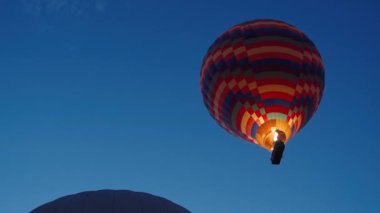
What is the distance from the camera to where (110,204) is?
59.8 ft

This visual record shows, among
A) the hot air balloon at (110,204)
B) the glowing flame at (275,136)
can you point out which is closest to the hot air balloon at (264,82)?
the glowing flame at (275,136)

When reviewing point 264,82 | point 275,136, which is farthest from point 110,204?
point 264,82

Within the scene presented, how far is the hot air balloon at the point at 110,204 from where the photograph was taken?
59.4ft

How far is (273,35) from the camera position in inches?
774

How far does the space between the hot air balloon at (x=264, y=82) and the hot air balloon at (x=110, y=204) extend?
9.77 feet

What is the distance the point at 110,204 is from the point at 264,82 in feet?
16.7

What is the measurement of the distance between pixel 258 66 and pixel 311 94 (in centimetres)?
A: 167

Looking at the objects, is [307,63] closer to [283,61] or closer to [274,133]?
[283,61]

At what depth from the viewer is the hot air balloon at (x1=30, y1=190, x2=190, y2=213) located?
1809cm

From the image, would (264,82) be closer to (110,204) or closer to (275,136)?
(275,136)

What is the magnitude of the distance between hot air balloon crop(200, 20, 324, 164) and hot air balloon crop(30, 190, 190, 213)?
9.77ft

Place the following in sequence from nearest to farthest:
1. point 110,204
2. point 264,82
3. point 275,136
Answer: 1. point 110,204
2. point 275,136
3. point 264,82

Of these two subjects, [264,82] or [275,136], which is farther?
[264,82]

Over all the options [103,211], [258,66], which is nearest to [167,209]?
[103,211]
